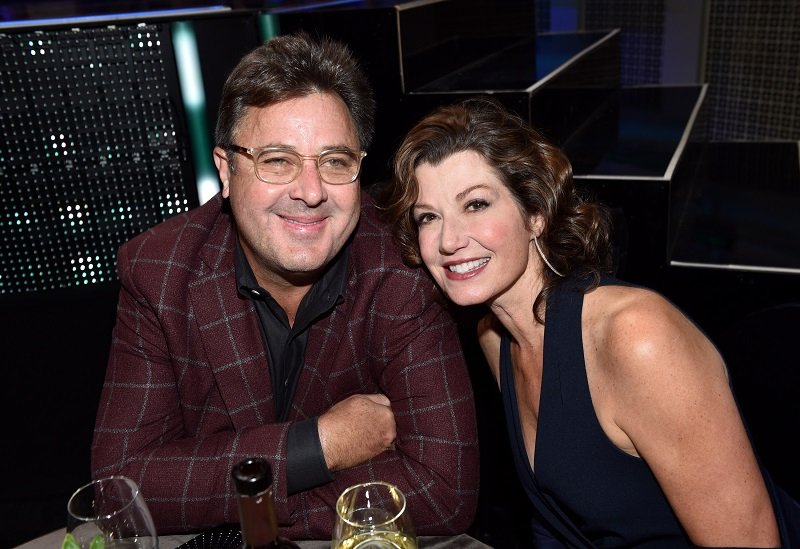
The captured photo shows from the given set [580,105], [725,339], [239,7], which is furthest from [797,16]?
[725,339]

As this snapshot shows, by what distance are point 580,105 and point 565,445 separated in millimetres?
2189

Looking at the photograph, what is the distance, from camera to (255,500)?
741 mm

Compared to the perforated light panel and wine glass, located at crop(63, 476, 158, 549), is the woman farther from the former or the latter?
the perforated light panel

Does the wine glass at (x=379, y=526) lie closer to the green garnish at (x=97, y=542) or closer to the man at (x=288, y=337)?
the green garnish at (x=97, y=542)

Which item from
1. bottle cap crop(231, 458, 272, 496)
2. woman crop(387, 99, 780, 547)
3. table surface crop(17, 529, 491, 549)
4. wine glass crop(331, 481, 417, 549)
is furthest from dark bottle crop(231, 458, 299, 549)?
woman crop(387, 99, 780, 547)

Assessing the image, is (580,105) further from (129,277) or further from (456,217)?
(129,277)

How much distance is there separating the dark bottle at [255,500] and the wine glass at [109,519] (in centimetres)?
24

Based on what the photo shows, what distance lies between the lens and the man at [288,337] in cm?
146

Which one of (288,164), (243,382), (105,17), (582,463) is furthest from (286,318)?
(105,17)

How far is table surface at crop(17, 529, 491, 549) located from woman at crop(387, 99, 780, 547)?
0.35 m

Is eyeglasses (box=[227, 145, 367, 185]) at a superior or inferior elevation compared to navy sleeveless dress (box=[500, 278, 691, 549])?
superior

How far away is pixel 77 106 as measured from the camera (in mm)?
2473

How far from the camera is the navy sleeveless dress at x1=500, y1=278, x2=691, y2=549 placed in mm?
1480

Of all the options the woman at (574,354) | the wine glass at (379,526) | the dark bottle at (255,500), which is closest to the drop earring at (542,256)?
the woman at (574,354)
